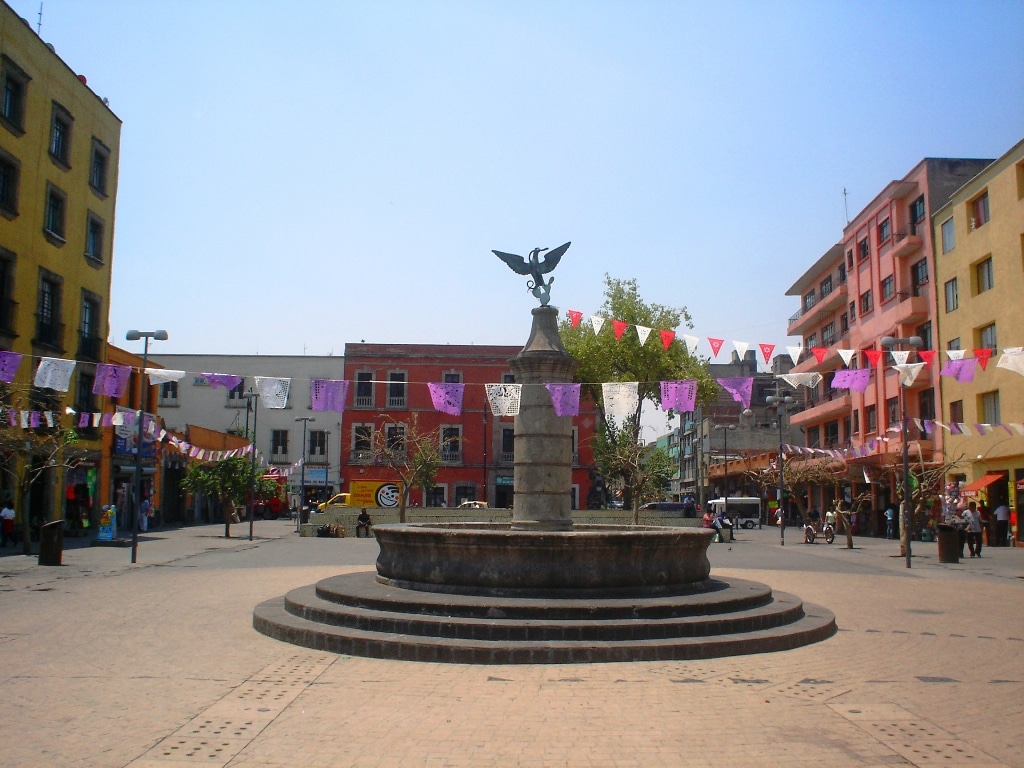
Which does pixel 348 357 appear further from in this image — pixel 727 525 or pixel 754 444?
pixel 754 444

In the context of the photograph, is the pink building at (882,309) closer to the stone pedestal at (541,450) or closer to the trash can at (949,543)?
the trash can at (949,543)

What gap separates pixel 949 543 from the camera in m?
23.0

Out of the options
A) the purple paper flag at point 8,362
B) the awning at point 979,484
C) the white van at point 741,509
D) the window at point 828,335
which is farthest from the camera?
the white van at point 741,509

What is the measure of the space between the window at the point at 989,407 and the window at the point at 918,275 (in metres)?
7.01

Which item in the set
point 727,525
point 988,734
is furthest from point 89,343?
point 988,734

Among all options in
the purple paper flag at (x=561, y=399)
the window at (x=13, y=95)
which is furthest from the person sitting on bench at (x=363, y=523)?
the purple paper flag at (x=561, y=399)

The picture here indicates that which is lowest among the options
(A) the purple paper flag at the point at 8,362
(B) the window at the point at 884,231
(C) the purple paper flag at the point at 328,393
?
(C) the purple paper flag at the point at 328,393

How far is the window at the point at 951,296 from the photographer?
33.8 m

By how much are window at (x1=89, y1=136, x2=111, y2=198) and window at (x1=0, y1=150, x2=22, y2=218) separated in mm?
4955

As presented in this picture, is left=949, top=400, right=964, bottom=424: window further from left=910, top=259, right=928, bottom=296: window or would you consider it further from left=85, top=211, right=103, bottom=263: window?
left=85, top=211, right=103, bottom=263: window

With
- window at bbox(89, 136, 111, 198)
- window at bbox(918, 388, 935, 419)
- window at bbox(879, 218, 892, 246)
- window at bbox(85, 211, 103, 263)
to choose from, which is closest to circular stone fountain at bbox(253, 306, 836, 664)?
window at bbox(85, 211, 103, 263)

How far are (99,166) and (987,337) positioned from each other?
33.3m

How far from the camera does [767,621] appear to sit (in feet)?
34.2

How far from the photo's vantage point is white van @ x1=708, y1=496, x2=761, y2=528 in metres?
58.2
